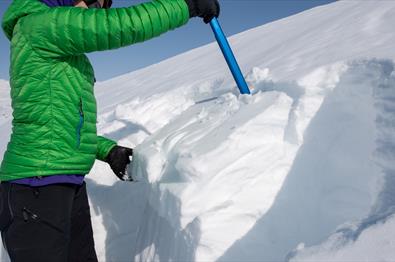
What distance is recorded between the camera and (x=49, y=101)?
160 centimetres

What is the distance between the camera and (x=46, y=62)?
62.6 inches

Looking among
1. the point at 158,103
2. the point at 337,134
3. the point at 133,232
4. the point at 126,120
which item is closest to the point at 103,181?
the point at 133,232

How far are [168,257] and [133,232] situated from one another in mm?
954

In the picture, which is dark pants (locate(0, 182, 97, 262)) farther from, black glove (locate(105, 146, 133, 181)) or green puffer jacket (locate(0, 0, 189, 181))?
black glove (locate(105, 146, 133, 181))

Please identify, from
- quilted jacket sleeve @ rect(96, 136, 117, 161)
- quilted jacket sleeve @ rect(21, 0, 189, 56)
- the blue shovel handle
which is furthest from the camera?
the blue shovel handle

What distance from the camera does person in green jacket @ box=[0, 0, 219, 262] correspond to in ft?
5.02

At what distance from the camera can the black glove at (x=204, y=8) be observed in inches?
74.1

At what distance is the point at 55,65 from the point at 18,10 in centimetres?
28

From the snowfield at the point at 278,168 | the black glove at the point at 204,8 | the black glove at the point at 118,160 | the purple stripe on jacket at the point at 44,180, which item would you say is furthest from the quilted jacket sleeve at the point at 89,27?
the black glove at the point at 118,160

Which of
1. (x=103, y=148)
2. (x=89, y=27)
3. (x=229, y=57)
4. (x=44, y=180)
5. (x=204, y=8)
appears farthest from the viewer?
(x=229, y=57)

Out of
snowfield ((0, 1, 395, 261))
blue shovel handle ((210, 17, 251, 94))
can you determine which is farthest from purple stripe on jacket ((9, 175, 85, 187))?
blue shovel handle ((210, 17, 251, 94))

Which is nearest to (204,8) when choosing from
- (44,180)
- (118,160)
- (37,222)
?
(118,160)

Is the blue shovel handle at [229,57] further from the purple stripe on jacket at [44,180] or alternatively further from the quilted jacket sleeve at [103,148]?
the purple stripe on jacket at [44,180]

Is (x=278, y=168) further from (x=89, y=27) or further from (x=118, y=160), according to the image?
(x=89, y=27)
